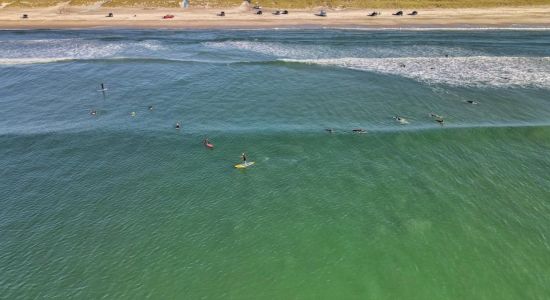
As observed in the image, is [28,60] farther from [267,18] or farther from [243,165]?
[243,165]

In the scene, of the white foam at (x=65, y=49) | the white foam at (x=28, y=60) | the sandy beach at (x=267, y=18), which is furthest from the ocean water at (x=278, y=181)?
the sandy beach at (x=267, y=18)

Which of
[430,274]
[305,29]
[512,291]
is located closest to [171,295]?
[430,274]

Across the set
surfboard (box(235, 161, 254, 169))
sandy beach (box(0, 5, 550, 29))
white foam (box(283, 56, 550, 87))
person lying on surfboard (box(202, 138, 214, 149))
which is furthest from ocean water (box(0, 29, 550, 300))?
sandy beach (box(0, 5, 550, 29))

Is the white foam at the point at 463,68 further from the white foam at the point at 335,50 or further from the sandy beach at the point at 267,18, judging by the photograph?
the sandy beach at the point at 267,18

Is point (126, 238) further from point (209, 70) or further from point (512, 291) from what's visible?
point (209, 70)

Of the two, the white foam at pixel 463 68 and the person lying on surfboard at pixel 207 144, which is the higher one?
the white foam at pixel 463 68

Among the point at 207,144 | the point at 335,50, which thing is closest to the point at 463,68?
the point at 335,50
